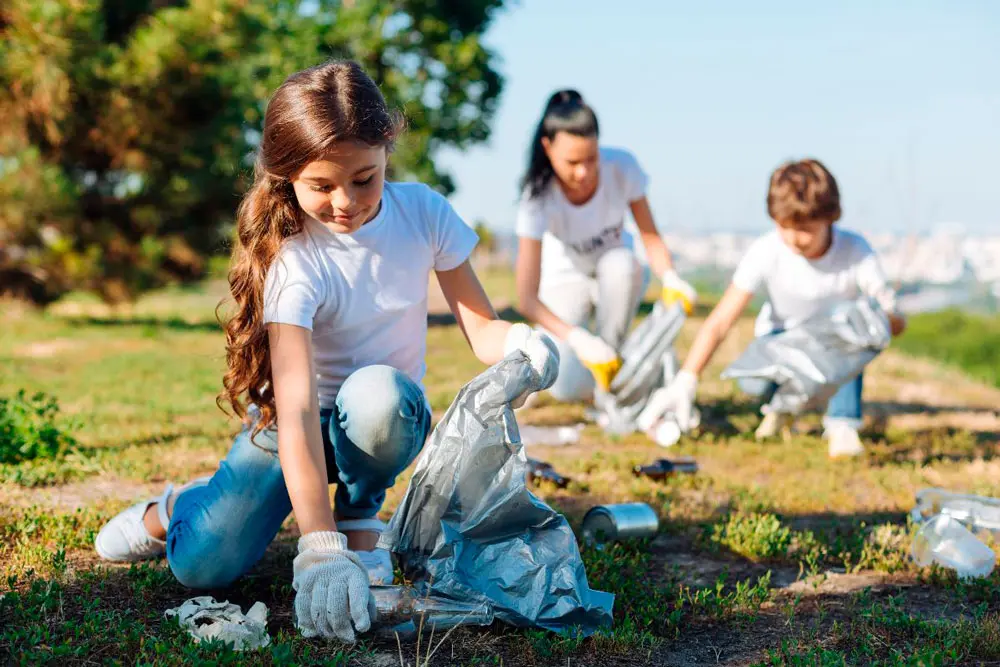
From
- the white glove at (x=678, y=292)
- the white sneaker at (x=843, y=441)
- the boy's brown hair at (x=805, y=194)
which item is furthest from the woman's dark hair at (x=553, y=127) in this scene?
the white sneaker at (x=843, y=441)

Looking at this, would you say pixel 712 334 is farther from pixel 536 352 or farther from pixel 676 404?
pixel 536 352

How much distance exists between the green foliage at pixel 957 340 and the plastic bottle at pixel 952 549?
8.91 meters

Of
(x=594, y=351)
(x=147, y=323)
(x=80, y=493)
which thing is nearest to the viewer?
(x=80, y=493)

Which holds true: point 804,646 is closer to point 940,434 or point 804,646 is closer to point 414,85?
point 940,434

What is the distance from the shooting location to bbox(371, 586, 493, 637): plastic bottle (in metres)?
2.33

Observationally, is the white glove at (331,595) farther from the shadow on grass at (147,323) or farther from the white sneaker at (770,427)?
the shadow on grass at (147,323)

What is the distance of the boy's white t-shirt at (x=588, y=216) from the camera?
4.88 meters

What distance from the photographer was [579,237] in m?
5.17

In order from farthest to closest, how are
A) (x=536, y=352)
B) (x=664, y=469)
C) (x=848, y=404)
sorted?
(x=848, y=404) → (x=664, y=469) → (x=536, y=352)

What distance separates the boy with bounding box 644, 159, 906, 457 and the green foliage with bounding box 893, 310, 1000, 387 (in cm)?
728

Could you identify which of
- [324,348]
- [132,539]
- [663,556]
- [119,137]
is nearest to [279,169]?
[324,348]

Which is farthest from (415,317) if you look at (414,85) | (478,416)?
(414,85)

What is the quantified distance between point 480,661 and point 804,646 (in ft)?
2.49

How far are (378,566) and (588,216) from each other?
2835mm
